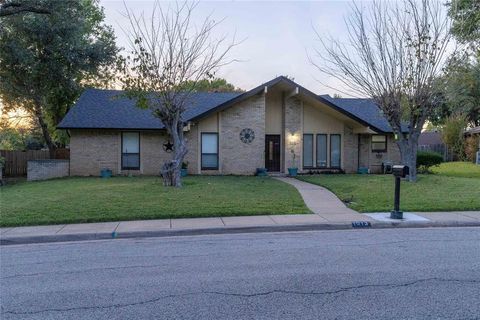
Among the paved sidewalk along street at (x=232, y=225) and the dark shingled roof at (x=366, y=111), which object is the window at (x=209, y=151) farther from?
the paved sidewalk along street at (x=232, y=225)

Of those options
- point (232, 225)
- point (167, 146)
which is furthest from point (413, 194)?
point (167, 146)

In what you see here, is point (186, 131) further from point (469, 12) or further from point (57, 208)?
point (469, 12)

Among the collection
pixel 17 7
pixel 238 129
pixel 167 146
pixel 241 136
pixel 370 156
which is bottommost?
pixel 370 156

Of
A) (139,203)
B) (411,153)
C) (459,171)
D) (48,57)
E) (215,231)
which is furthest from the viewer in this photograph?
(48,57)

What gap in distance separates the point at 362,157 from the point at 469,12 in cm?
1018

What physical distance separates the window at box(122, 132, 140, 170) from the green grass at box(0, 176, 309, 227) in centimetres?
676

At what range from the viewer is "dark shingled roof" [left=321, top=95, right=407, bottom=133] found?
78.7 feet

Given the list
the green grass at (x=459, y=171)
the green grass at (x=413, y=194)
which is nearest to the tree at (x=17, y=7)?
the green grass at (x=413, y=194)

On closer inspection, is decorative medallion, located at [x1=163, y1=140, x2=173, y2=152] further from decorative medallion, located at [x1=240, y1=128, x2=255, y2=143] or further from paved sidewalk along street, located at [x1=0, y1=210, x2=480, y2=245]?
paved sidewalk along street, located at [x1=0, y1=210, x2=480, y2=245]

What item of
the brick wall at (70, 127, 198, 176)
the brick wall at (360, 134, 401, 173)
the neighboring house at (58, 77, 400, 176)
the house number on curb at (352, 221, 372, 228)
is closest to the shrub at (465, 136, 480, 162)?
the brick wall at (360, 134, 401, 173)

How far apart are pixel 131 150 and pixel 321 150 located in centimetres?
1052

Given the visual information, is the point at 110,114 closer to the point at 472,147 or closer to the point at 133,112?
the point at 133,112

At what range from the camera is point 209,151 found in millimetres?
22156

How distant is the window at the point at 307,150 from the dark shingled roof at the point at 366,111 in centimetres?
355
